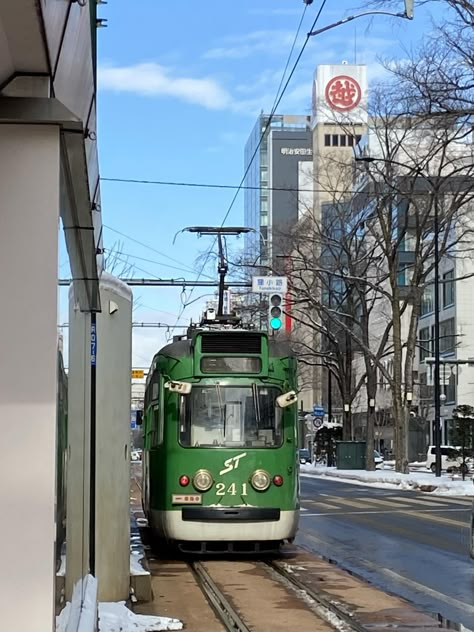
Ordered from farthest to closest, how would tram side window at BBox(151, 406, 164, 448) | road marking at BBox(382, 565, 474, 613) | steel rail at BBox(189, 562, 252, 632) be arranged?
tram side window at BBox(151, 406, 164, 448)
road marking at BBox(382, 565, 474, 613)
steel rail at BBox(189, 562, 252, 632)

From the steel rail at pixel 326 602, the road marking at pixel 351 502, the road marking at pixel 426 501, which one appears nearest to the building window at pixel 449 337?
the road marking at pixel 426 501

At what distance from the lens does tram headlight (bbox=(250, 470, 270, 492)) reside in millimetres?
12719

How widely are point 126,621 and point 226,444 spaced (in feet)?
16.8

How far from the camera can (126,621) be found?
25.9 ft

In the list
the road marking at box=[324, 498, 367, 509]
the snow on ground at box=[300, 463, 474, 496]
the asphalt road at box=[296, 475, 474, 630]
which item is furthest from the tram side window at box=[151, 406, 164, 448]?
the snow on ground at box=[300, 463, 474, 496]

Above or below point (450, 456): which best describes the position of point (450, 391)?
A: above

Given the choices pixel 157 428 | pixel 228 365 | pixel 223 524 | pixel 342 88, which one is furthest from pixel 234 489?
pixel 342 88

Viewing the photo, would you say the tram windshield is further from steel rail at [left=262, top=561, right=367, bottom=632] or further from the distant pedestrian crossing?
the distant pedestrian crossing

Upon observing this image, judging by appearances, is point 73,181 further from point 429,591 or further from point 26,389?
point 429,591

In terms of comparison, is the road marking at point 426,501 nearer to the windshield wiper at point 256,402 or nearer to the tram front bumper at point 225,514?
the windshield wiper at point 256,402

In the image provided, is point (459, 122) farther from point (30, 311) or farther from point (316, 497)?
point (30, 311)

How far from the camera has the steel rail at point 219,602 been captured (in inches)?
328


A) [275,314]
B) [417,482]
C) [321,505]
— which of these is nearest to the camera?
[275,314]

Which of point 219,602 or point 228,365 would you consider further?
point 228,365
